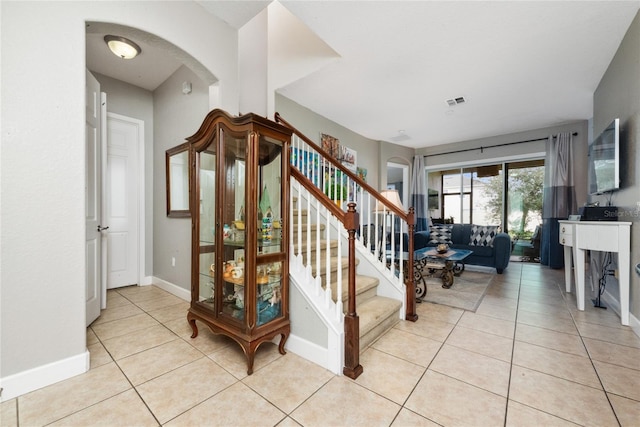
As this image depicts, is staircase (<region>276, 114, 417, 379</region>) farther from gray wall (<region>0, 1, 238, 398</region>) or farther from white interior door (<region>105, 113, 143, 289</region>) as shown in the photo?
white interior door (<region>105, 113, 143, 289</region>)

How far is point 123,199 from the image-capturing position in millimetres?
3420

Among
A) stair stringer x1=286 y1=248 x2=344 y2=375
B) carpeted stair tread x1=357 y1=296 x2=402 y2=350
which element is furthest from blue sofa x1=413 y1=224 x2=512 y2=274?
stair stringer x1=286 y1=248 x2=344 y2=375

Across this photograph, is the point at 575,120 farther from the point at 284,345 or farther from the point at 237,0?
the point at 284,345

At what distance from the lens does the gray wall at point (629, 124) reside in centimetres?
230

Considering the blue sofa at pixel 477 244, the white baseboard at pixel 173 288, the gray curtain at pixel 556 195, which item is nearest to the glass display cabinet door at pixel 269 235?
the white baseboard at pixel 173 288

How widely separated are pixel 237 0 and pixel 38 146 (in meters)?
A: 1.75

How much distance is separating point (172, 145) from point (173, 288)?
5.62 feet

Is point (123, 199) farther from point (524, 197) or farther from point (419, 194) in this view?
point (524, 197)

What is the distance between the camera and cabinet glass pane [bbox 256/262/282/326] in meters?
1.73

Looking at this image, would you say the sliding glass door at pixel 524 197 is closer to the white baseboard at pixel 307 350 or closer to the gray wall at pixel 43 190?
the white baseboard at pixel 307 350

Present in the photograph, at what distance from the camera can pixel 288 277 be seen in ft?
6.17

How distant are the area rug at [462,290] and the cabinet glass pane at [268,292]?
1.97m

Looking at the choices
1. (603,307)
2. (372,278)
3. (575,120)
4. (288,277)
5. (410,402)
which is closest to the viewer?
(410,402)

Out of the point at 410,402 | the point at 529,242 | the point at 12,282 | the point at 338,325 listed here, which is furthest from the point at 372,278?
the point at 529,242
